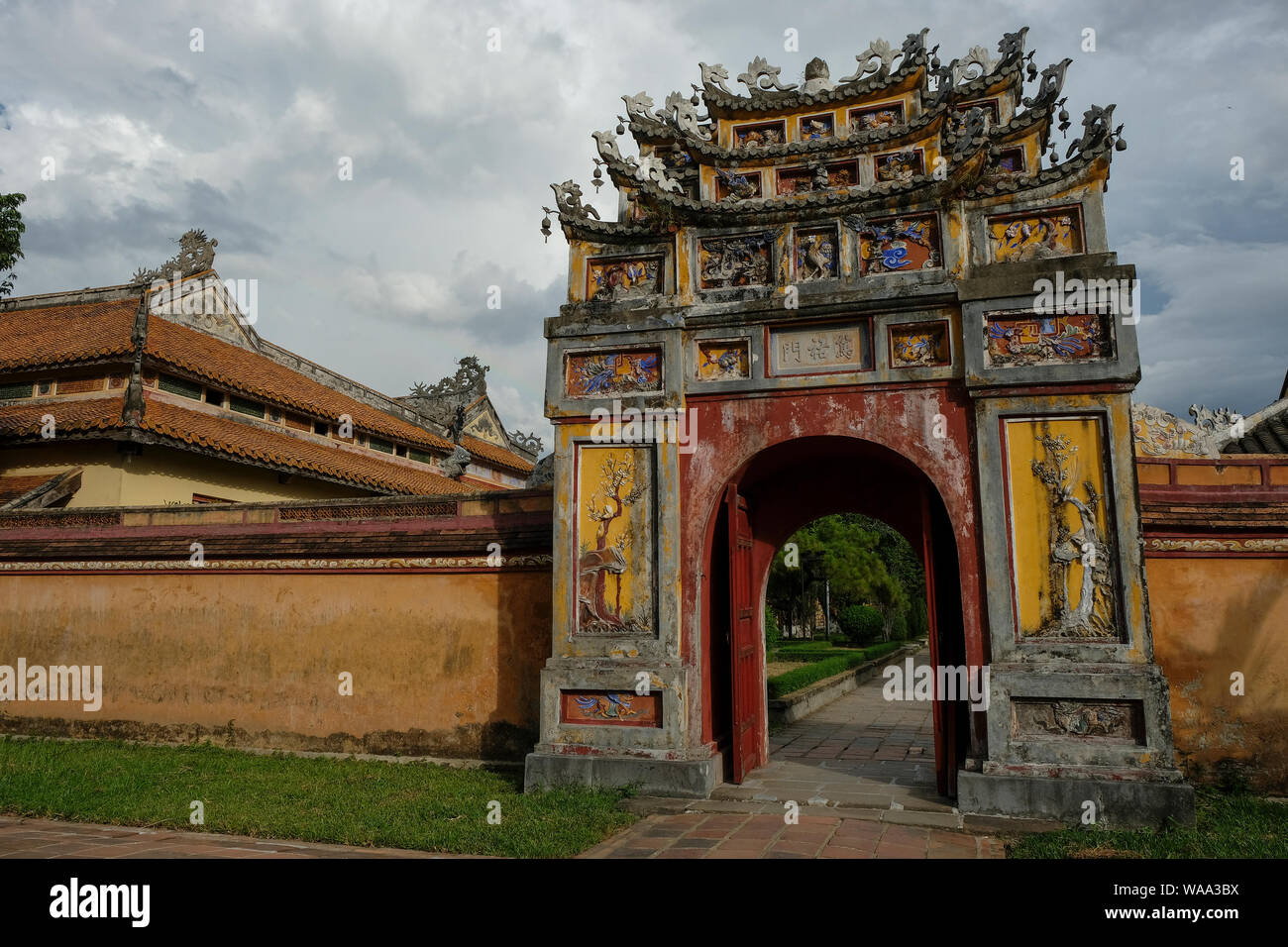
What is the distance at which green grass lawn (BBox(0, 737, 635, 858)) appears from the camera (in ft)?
19.8

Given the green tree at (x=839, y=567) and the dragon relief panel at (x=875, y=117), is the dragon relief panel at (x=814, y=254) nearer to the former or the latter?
the dragon relief panel at (x=875, y=117)

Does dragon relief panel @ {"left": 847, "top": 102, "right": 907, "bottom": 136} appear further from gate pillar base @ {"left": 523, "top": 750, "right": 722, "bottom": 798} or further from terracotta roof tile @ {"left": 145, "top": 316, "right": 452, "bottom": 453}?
terracotta roof tile @ {"left": 145, "top": 316, "right": 452, "bottom": 453}

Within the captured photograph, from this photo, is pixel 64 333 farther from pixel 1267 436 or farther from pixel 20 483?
pixel 1267 436

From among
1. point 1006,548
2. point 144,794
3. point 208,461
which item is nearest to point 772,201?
point 1006,548

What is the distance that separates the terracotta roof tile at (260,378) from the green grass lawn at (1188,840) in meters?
13.4

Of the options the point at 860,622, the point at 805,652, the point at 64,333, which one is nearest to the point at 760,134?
the point at 64,333

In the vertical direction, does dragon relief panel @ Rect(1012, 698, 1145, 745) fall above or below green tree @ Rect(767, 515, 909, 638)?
below

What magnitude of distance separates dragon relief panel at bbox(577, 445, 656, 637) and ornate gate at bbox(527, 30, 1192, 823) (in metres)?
0.02

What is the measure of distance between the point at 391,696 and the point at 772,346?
5.36 meters

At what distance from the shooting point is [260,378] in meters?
16.2

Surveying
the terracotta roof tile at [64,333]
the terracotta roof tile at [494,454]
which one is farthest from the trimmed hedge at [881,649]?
the terracotta roof tile at [64,333]

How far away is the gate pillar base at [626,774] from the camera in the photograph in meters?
7.34

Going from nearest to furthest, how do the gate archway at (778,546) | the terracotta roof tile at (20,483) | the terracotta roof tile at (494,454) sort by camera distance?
the gate archway at (778,546) → the terracotta roof tile at (20,483) → the terracotta roof tile at (494,454)

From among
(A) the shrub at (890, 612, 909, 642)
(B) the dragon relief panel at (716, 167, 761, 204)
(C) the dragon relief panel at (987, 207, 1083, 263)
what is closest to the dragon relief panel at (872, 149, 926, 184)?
(C) the dragon relief panel at (987, 207, 1083, 263)
